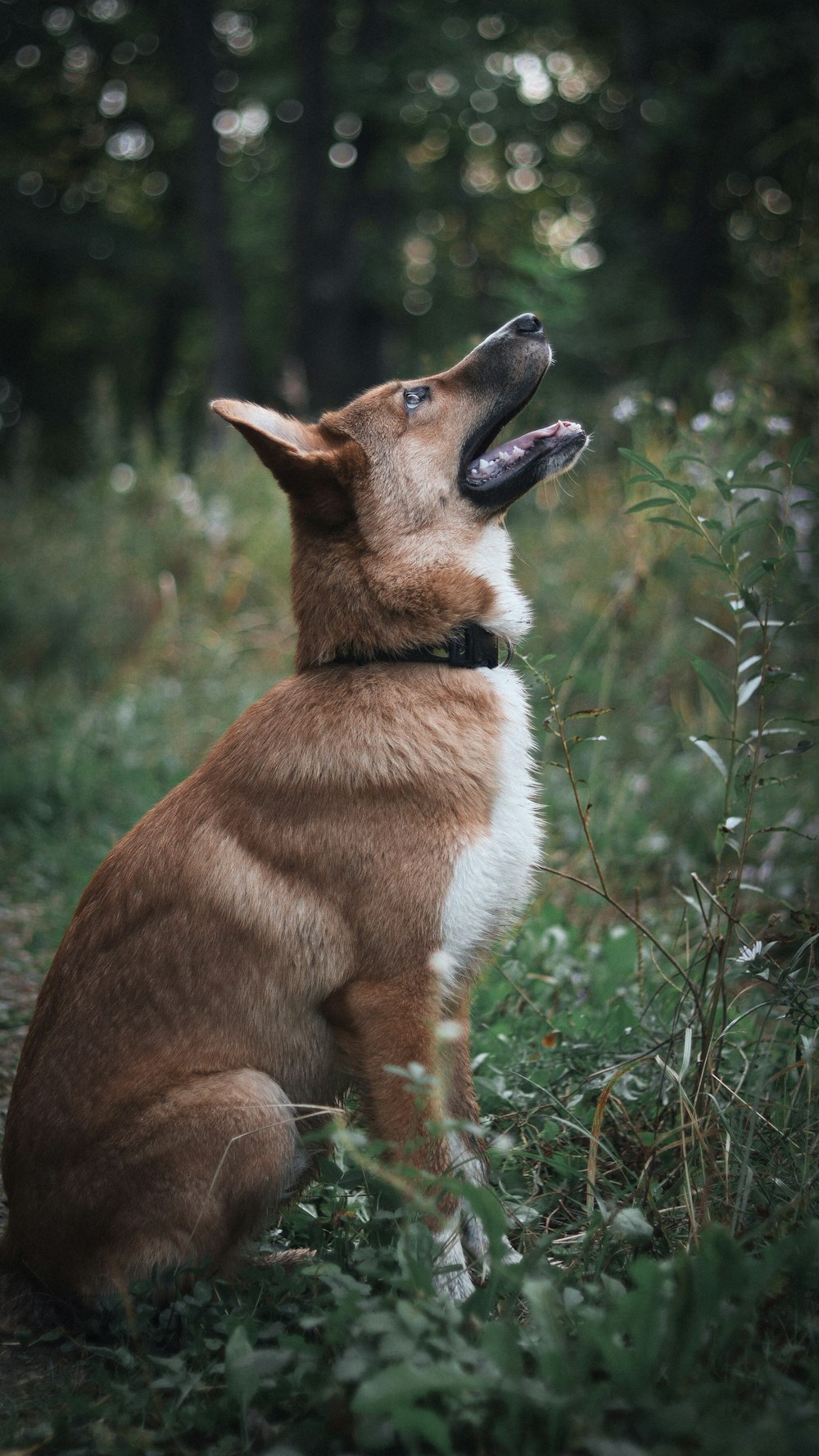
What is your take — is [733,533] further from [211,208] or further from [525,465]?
[211,208]

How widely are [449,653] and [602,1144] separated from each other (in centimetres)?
118

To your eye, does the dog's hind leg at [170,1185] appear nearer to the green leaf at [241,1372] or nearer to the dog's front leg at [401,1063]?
the dog's front leg at [401,1063]

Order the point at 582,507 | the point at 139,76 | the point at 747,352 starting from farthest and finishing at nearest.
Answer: the point at 139,76 < the point at 582,507 < the point at 747,352

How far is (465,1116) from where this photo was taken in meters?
2.35

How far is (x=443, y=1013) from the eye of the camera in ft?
7.60

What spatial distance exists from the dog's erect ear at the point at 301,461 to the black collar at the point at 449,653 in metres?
0.36

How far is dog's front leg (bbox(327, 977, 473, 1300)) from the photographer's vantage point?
6.70ft

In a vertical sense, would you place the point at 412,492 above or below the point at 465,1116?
above

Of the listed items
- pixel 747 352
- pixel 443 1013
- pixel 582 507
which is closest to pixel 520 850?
pixel 443 1013

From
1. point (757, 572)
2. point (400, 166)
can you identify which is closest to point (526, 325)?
point (757, 572)

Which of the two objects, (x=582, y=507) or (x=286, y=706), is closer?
(x=286, y=706)

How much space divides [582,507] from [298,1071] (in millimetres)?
5682

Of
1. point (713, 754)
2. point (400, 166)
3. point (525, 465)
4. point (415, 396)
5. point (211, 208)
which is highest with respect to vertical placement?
point (400, 166)

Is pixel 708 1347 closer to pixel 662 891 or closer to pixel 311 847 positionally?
pixel 311 847
